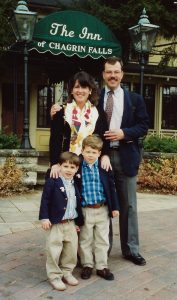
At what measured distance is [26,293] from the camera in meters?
3.44

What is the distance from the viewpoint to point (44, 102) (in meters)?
16.7

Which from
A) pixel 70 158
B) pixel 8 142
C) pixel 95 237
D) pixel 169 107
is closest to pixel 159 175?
pixel 8 142

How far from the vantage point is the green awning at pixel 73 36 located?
9133 mm

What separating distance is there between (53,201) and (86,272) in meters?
0.74

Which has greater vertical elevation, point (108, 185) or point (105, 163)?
point (105, 163)

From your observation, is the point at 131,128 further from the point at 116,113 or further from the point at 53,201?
the point at 53,201

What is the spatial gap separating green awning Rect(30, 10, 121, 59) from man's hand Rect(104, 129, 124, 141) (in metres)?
5.61

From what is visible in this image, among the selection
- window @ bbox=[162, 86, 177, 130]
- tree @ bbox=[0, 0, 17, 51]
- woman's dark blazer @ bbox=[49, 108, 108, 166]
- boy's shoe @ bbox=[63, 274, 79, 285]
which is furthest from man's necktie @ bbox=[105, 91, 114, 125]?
window @ bbox=[162, 86, 177, 130]

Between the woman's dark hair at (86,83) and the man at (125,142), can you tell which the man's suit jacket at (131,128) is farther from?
the woman's dark hair at (86,83)

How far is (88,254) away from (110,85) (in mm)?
1622

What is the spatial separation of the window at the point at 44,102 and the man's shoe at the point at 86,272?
13.1 meters

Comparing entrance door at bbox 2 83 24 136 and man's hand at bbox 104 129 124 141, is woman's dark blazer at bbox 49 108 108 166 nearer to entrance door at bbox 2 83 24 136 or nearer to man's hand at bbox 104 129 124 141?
man's hand at bbox 104 129 124 141

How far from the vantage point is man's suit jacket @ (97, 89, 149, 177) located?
4.16 metres

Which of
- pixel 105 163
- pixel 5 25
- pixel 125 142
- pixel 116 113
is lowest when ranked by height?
pixel 105 163
